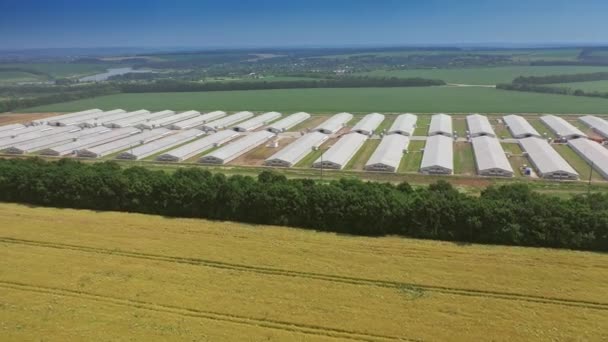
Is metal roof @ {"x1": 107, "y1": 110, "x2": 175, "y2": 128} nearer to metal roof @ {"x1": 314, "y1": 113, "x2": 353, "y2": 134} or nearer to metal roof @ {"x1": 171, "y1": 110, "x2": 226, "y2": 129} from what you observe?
metal roof @ {"x1": 171, "y1": 110, "x2": 226, "y2": 129}

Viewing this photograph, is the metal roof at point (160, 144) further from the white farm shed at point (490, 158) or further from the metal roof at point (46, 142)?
the white farm shed at point (490, 158)

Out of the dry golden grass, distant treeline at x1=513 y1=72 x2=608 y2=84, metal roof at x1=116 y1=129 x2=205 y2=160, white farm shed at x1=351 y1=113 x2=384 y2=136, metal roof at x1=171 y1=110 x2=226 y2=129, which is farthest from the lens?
distant treeline at x1=513 y1=72 x2=608 y2=84

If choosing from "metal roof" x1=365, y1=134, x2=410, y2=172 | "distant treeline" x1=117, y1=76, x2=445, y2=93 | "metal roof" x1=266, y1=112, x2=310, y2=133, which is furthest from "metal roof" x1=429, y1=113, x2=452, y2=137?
"distant treeline" x1=117, y1=76, x2=445, y2=93

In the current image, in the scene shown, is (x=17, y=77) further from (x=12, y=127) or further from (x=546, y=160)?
(x=546, y=160)

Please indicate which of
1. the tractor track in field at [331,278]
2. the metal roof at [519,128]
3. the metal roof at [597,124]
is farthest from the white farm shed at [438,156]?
the tractor track in field at [331,278]

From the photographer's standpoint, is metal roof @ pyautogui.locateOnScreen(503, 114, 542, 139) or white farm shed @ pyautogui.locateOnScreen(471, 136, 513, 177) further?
metal roof @ pyautogui.locateOnScreen(503, 114, 542, 139)

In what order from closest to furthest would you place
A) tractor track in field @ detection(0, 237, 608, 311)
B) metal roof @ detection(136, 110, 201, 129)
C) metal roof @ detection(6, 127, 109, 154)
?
tractor track in field @ detection(0, 237, 608, 311) < metal roof @ detection(6, 127, 109, 154) < metal roof @ detection(136, 110, 201, 129)

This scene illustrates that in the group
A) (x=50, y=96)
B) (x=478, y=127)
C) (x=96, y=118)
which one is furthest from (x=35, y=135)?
(x=478, y=127)
